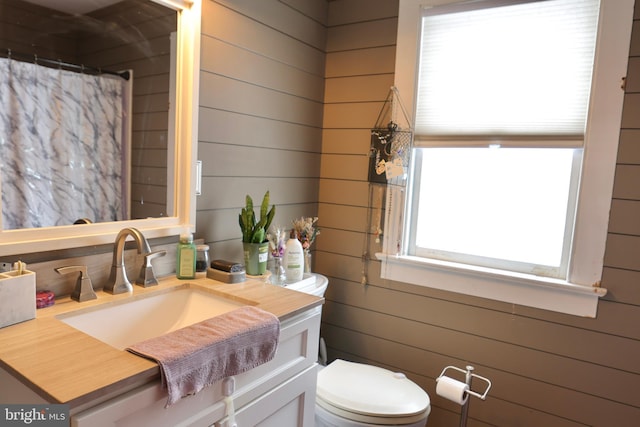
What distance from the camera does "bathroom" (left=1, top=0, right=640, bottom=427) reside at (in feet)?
5.18

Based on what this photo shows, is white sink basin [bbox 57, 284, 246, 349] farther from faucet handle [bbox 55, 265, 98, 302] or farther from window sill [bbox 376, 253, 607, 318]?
window sill [bbox 376, 253, 607, 318]

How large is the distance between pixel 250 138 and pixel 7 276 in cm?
100

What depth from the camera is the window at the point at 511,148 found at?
159cm

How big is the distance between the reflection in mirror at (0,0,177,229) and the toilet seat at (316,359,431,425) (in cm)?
91

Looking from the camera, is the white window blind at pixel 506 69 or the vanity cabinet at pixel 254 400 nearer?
the vanity cabinet at pixel 254 400

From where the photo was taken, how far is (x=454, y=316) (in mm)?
1911

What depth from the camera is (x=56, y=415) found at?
0.75m

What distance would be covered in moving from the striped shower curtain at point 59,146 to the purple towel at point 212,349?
0.54 meters

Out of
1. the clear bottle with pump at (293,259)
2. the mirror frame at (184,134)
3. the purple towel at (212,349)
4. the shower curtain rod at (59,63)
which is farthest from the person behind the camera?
the clear bottle with pump at (293,259)

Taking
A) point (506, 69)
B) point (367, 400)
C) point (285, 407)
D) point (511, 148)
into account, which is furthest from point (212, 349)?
point (506, 69)

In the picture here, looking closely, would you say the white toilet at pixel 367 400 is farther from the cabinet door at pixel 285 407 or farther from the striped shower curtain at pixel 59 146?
the striped shower curtain at pixel 59 146

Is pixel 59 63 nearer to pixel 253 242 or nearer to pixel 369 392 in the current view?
pixel 253 242

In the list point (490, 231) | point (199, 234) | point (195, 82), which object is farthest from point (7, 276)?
point (490, 231)

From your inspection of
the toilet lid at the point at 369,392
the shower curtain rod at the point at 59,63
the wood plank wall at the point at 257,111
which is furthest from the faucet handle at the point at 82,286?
the toilet lid at the point at 369,392
